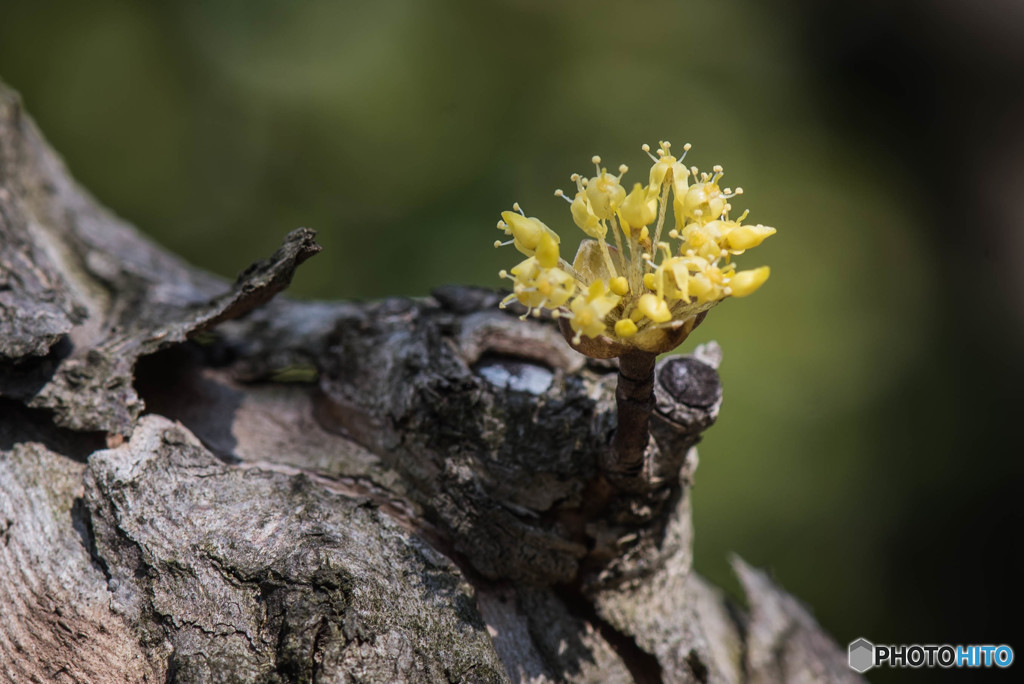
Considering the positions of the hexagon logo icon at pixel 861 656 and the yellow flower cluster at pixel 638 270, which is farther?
the hexagon logo icon at pixel 861 656

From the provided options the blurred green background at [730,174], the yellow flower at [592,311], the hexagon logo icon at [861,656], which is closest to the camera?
the yellow flower at [592,311]

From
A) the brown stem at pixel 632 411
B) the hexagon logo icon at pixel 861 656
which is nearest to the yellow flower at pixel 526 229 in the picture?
the brown stem at pixel 632 411

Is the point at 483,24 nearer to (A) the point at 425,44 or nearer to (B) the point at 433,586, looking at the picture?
(A) the point at 425,44

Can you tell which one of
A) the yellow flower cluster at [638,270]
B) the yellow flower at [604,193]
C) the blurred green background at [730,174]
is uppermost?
the blurred green background at [730,174]

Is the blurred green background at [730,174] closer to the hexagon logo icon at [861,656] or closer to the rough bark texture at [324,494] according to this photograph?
the hexagon logo icon at [861,656]

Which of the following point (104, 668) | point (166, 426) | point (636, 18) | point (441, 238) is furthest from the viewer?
point (636, 18)

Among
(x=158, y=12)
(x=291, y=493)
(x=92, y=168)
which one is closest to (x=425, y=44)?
(x=158, y=12)

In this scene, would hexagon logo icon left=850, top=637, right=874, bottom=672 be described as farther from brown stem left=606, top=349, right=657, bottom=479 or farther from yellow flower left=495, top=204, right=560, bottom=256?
yellow flower left=495, top=204, right=560, bottom=256
